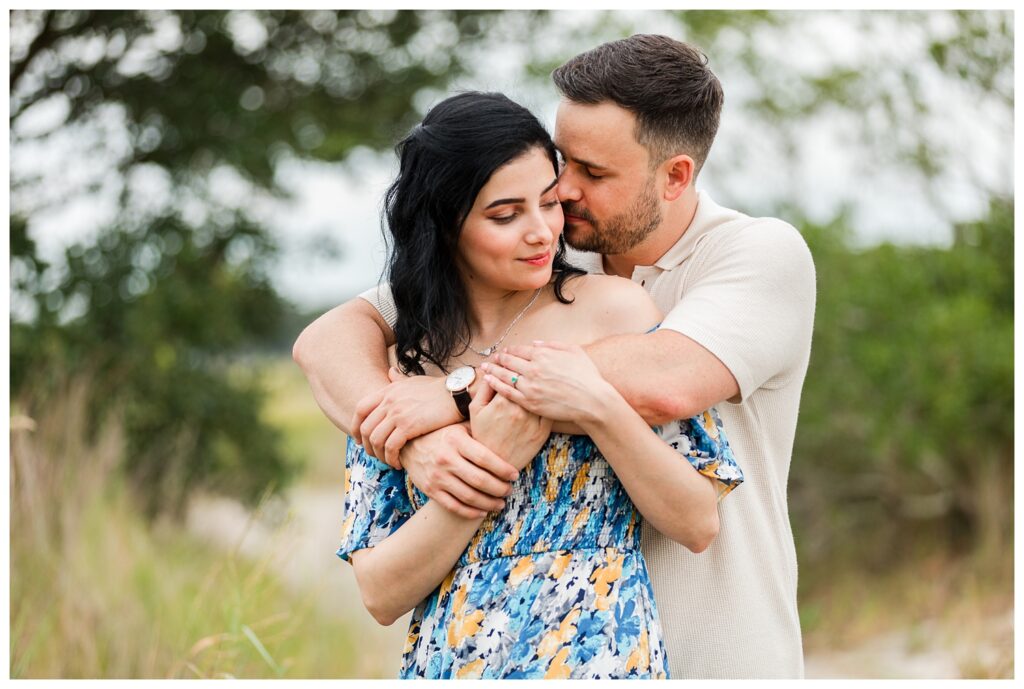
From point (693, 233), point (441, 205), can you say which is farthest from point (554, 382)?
→ point (693, 233)

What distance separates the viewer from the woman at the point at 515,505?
2.27m

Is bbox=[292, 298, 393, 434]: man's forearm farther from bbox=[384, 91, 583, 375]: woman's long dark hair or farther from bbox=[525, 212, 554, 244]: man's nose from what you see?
bbox=[525, 212, 554, 244]: man's nose

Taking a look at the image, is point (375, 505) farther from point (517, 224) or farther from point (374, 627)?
point (374, 627)

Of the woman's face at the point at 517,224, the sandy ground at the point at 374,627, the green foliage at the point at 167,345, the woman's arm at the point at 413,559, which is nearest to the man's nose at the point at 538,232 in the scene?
the woman's face at the point at 517,224

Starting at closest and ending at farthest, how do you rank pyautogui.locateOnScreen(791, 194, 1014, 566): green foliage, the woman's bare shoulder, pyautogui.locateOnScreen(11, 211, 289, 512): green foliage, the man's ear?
1. the woman's bare shoulder
2. the man's ear
3. pyautogui.locateOnScreen(11, 211, 289, 512): green foliage
4. pyautogui.locateOnScreen(791, 194, 1014, 566): green foliage

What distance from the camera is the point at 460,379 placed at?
7.57ft

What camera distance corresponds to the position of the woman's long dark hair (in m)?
2.28

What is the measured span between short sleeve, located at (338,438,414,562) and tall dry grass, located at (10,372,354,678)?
1.21m

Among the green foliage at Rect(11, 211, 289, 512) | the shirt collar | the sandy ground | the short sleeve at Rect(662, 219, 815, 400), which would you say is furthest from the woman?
the green foliage at Rect(11, 211, 289, 512)

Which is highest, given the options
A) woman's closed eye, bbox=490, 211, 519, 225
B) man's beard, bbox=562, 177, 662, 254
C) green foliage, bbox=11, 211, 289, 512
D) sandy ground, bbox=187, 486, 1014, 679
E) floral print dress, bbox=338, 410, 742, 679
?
woman's closed eye, bbox=490, 211, 519, 225

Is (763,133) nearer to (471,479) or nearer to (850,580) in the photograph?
(850,580)

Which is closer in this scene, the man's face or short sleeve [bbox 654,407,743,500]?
short sleeve [bbox 654,407,743,500]

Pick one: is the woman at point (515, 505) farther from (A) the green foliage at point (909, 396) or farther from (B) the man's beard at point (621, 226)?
(A) the green foliage at point (909, 396)

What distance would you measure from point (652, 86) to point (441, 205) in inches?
24.6
